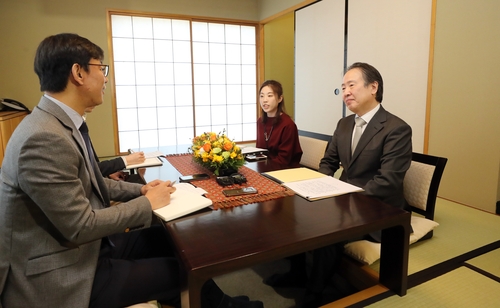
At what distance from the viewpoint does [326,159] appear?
7.22 ft

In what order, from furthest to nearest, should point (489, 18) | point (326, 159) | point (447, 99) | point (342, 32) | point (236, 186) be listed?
point (342, 32)
point (447, 99)
point (489, 18)
point (326, 159)
point (236, 186)

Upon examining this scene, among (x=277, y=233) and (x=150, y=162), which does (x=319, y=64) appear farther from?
(x=277, y=233)

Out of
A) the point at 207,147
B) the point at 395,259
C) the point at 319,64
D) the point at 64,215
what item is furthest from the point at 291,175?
the point at 319,64

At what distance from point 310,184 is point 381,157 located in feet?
1.52

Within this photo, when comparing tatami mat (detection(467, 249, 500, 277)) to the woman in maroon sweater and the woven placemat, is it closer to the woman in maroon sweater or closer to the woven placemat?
the woven placemat

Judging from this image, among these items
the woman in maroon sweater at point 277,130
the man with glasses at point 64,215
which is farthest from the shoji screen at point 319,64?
the man with glasses at point 64,215

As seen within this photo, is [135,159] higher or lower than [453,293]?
higher

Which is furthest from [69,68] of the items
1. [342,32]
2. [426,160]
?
[342,32]

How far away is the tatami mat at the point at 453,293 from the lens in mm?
1288

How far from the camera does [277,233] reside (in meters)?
1.10

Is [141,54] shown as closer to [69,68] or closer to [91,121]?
[91,121]

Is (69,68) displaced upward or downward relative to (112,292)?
upward

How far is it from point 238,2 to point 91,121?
2.92m

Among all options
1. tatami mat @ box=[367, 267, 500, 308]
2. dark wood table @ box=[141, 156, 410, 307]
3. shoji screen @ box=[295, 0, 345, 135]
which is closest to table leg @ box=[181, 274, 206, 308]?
dark wood table @ box=[141, 156, 410, 307]
